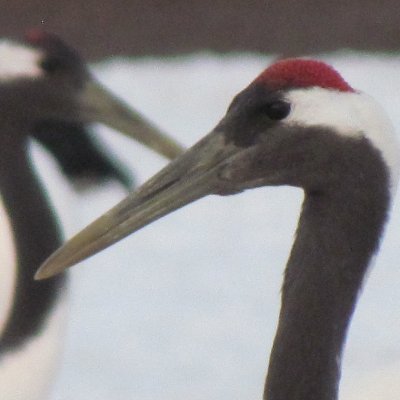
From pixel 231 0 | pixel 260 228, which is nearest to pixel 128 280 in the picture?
pixel 260 228

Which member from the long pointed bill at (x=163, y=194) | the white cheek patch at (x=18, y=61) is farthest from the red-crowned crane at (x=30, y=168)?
the long pointed bill at (x=163, y=194)

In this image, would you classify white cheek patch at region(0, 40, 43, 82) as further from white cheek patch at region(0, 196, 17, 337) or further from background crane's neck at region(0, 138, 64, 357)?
white cheek patch at region(0, 196, 17, 337)

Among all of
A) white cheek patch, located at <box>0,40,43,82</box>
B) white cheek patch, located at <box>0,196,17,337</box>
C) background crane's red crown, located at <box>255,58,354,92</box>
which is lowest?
background crane's red crown, located at <box>255,58,354,92</box>

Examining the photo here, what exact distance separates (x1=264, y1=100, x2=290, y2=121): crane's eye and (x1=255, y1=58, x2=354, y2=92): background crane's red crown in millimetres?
14

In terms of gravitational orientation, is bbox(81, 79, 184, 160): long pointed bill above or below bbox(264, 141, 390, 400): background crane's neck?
above

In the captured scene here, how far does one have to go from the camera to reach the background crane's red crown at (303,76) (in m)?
0.95

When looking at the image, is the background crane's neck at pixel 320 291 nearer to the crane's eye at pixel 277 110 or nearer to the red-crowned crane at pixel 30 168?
the crane's eye at pixel 277 110

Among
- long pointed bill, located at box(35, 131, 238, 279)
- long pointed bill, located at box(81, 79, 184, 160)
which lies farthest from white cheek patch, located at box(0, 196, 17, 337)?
long pointed bill, located at box(35, 131, 238, 279)

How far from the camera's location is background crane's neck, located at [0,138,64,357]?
1.41m

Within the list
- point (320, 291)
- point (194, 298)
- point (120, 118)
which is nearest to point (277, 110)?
point (320, 291)

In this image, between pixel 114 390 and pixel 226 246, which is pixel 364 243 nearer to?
pixel 114 390

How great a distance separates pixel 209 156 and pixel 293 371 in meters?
0.19

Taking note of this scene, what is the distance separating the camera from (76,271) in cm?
151

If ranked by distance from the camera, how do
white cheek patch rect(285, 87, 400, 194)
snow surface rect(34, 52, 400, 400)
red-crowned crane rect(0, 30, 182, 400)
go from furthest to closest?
1. snow surface rect(34, 52, 400, 400)
2. red-crowned crane rect(0, 30, 182, 400)
3. white cheek patch rect(285, 87, 400, 194)
